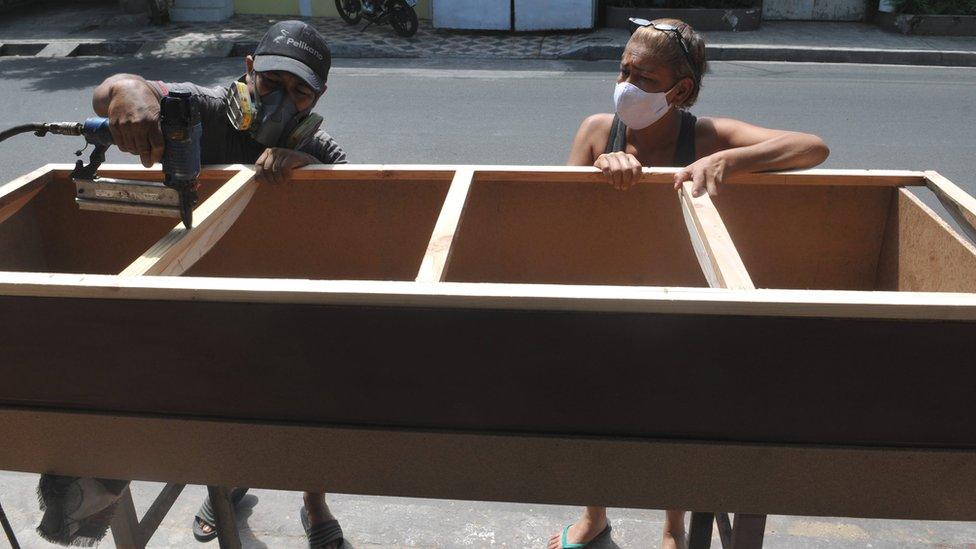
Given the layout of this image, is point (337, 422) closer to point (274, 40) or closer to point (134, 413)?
point (134, 413)

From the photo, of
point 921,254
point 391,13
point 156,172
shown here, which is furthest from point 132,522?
point 391,13

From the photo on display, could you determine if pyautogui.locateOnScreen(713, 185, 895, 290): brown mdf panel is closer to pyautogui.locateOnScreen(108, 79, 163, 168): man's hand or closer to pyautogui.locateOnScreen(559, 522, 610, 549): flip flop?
pyautogui.locateOnScreen(559, 522, 610, 549): flip flop

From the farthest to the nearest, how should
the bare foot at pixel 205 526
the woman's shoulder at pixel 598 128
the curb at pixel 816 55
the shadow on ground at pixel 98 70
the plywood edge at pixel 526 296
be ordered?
the curb at pixel 816 55
the shadow on ground at pixel 98 70
the bare foot at pixel 205 526
the woman's shoulder at pixel 598 128
the plywood edge at pixel 526 296

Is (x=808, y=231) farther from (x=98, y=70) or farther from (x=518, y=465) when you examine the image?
(x=98, y=70)

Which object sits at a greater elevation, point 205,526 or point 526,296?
point 526,296

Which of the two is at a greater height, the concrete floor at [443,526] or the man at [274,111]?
the man at [274,111]

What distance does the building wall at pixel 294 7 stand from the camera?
42.4ft

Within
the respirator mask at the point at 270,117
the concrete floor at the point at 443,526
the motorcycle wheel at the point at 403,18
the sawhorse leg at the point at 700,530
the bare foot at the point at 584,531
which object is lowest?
the concrete floor at the point at 443,526

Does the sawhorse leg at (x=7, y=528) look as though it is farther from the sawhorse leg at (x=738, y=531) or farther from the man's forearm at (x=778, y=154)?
the man's forearm at (x=778, y=154)

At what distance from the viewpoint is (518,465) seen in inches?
60.8

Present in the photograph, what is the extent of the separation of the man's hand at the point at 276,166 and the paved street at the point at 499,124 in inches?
54.3

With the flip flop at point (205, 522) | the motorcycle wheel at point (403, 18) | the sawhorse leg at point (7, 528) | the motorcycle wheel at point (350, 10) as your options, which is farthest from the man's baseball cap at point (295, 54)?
the motorcycle wheel at point (350, 10)

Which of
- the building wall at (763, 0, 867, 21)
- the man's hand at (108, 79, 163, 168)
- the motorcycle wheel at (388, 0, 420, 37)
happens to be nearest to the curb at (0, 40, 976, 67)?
the motorcycle wheel at (388, 0, 420, 37)

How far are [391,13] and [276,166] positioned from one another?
9887mm
